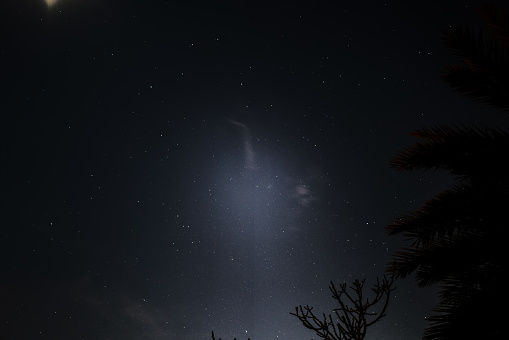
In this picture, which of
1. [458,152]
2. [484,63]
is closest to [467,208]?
[458,152]

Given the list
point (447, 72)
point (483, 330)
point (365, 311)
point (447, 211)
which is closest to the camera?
point (483, 330)

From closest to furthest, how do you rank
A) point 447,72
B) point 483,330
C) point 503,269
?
1. point 483,330
2. point 503,269
3. point 447,72

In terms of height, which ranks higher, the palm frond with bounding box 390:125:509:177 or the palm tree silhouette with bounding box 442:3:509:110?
the palm tree silhouette with bounding box 442:3:509:110

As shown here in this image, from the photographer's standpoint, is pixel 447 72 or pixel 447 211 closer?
pixel 447 211

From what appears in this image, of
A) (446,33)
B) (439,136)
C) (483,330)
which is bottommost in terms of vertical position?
(483,330)

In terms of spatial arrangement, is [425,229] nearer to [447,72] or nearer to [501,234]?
[501,234]

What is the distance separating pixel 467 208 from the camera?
14.4 ft

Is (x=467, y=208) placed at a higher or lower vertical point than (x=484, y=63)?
lower

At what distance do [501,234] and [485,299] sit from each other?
0.79 meters

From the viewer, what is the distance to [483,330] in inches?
139

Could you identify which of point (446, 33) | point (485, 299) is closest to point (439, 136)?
point (446, 33)

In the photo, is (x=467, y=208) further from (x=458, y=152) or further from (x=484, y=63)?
(x=484, y=63)

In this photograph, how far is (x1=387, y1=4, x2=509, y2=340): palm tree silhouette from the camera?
3928 mm

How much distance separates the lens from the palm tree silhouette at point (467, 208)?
3.93m
